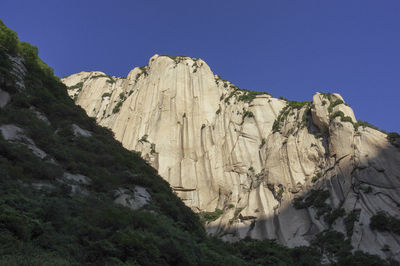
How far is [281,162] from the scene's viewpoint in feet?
167

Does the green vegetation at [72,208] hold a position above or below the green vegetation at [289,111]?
below

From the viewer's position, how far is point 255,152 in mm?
57219

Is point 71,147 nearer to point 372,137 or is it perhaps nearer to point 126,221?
point 126,221

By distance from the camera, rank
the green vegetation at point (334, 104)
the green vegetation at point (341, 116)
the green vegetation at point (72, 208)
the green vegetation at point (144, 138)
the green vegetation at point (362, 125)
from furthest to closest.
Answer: the green vegetation at point (144, 138)
the green vegetation at point (334, 104)
the green vegetation at point (341, 116)
the green vegetation at point (362, 125)
the green vegetation at point (72, 208)

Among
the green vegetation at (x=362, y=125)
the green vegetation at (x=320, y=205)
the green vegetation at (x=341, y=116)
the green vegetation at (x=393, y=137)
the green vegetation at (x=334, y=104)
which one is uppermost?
the green vegetation at (x=334, y=104)

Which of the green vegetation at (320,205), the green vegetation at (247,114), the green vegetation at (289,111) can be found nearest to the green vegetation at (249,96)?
the green vegetation at (247,114)

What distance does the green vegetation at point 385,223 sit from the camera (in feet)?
108

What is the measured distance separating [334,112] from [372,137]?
7.07 meters

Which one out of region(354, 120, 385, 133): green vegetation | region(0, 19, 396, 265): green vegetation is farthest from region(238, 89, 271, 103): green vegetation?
region(0, 19, 396, 265): green vegetation

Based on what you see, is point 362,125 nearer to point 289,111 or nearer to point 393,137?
point 393,137

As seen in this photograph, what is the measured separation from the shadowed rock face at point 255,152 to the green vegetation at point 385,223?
593 millimetres

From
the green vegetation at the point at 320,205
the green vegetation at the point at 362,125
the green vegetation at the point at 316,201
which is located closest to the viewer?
the green vegetation at the point at 320,205

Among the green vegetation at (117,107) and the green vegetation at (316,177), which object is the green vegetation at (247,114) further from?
the green vegetation at (117,107)

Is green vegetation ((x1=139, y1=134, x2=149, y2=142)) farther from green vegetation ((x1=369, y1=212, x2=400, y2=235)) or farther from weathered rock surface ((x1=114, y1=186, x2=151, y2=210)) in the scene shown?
weathered rock surface ((x1=114, y1=186, x2=151, y2=210))
